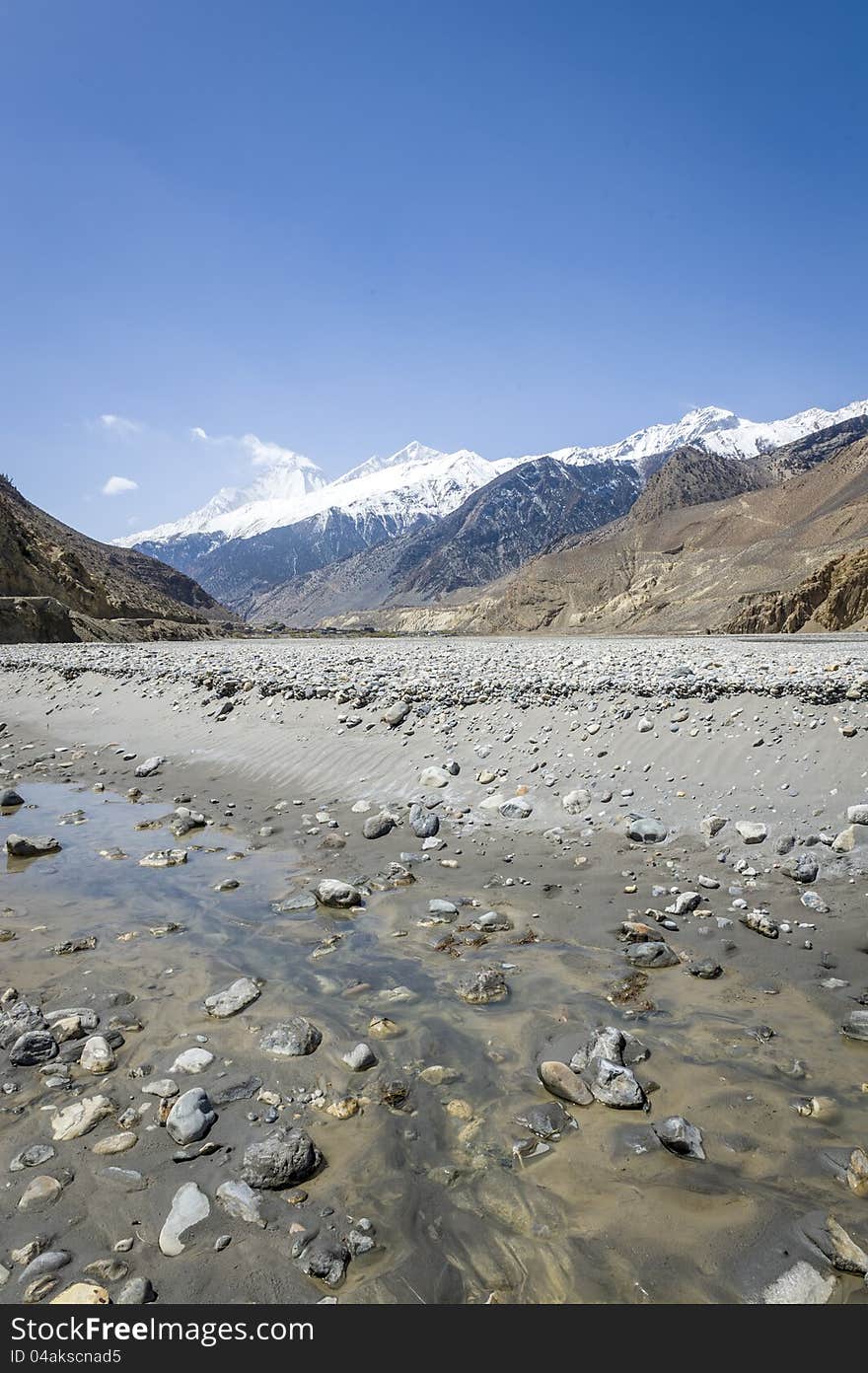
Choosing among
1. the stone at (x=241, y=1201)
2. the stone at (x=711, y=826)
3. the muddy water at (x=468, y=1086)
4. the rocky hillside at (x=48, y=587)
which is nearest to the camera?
the muddy water at (x=468, y=1086)

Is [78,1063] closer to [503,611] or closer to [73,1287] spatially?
[73,1287]

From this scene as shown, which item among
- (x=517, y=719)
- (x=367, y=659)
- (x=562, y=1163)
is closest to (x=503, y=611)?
(x=367, y=659)

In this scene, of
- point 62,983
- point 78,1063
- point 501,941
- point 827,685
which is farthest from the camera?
point 827,685

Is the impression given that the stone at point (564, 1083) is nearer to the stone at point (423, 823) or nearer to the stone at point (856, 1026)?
the stone at point (856, 1026)

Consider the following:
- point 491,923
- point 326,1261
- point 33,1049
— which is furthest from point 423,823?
point 326,1261

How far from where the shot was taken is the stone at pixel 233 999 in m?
4.55

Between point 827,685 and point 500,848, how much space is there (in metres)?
5.31

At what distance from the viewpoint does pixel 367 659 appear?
1797 cm

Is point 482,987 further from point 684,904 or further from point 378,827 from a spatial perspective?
point 378,827

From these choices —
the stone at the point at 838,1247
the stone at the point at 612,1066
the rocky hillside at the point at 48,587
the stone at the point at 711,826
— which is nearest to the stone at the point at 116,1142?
the stone at the point at 612,1066

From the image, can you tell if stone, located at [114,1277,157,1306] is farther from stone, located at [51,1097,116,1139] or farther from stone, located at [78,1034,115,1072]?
stone, located at [78,1034,115,1072]

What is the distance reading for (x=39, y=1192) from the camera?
3.06 m

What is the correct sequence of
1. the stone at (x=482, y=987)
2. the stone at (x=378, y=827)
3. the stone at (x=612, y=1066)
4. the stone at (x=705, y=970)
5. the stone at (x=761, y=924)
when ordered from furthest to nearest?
1. the stone at (x=378, y=827)
2. the stone at (x=761, y=924)
3. the stone at (x=705, y=970)
4. the stone at (x=482, y=987)
5. the stone at (x=612, y=1066)

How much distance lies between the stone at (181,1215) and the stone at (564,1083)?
1.89m
